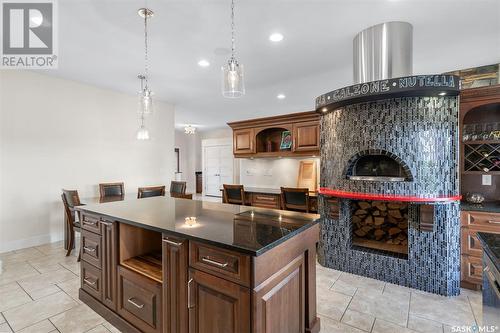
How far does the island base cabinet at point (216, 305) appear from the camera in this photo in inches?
49.6

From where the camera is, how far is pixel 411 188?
2.55 m

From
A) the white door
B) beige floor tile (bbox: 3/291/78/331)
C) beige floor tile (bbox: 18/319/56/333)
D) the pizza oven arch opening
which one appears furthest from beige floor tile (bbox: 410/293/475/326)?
the white door

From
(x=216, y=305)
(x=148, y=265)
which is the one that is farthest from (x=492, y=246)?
(x=148, y=265)

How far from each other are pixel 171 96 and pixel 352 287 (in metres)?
4.89

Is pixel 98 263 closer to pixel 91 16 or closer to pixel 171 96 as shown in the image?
pixel 91 16

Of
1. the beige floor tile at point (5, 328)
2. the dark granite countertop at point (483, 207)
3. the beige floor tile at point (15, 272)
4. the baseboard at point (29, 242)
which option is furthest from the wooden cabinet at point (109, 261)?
the dark granite countertop at point (483, 207)

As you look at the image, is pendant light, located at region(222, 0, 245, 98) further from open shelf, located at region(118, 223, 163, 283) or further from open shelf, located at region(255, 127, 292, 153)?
open shelf, located at region(255, 127, 292, 153)

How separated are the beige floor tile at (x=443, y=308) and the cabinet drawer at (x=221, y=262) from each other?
1.95 metres

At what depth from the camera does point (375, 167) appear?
3021mm

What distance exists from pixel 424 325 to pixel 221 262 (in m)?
1.93

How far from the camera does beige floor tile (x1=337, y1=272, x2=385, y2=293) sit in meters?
2.66

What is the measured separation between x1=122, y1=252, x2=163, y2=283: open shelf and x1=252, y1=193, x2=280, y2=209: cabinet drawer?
2.44 m

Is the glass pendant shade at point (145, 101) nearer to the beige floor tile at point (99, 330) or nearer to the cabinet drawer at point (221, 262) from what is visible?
the cabinet drawer at point (221, 262)

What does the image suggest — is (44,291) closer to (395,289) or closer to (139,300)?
(139,300)
